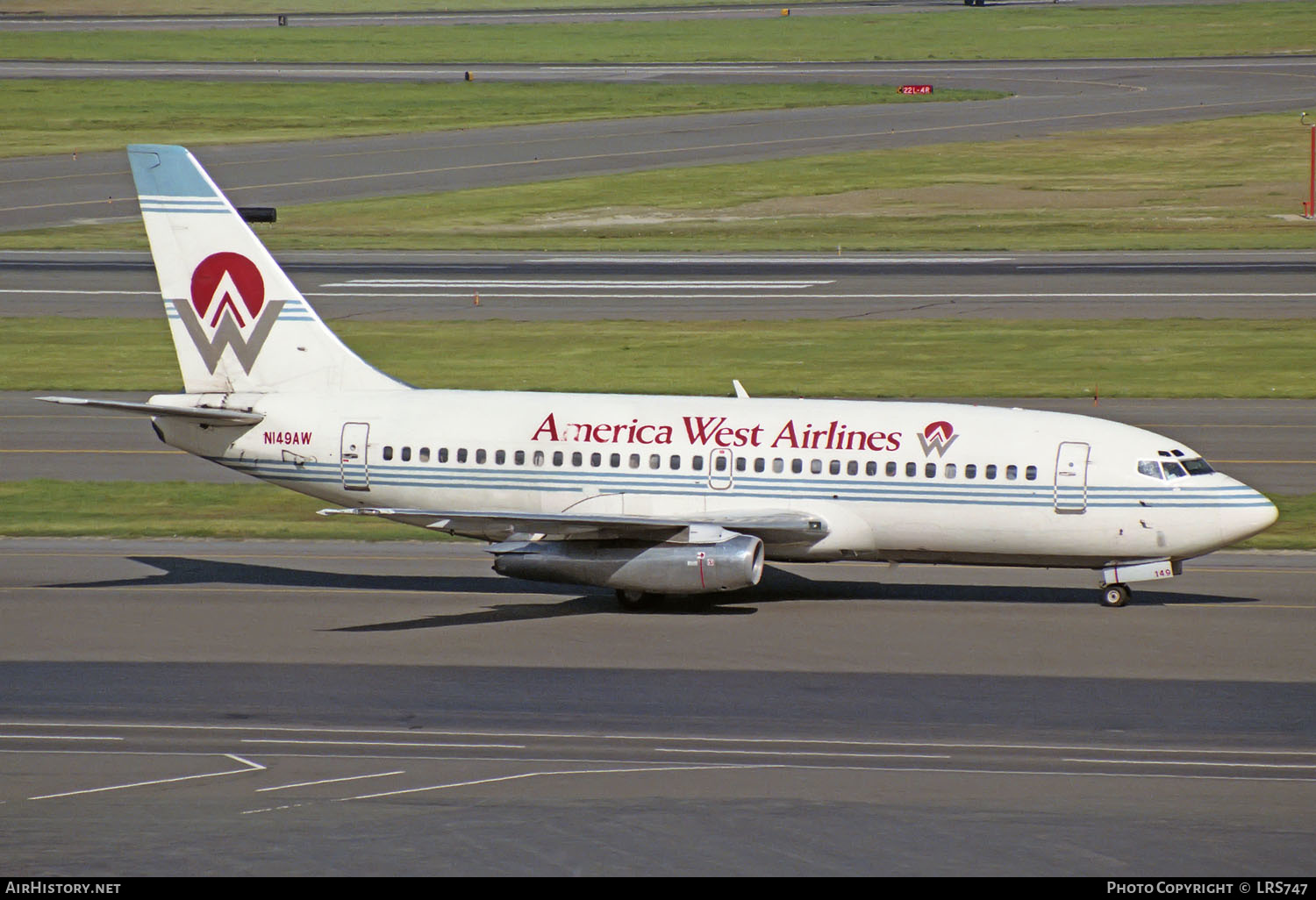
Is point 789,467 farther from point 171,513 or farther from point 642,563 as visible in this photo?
point 171,513

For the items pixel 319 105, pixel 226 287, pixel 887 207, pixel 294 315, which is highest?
pixel 319 105

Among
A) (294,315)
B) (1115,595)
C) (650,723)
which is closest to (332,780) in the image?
(650,723)

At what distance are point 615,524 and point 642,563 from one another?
941mm

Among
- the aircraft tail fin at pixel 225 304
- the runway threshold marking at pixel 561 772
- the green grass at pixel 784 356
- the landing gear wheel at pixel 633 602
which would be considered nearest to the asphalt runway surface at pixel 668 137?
the green grass at pixel 784 356

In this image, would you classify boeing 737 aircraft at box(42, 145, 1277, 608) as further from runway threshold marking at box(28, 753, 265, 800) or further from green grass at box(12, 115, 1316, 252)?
green grass at box(12, 115, 1316, 252)

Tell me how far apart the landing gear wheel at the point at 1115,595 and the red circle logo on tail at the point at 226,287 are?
58.8 feet

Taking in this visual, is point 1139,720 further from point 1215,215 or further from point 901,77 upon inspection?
point 901,77

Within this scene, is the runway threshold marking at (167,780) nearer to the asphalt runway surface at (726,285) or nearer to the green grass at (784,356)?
the green grass at (784,356)

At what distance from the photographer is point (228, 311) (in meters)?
38.4

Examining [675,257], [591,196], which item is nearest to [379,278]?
[675,257]

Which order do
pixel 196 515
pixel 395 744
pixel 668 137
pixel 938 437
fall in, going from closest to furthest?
pixel 395 744
pixel 938 437
pixel 196 515
pixel 668 137

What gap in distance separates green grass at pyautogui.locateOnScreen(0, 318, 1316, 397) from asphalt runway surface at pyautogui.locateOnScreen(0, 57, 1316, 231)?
36189 millimetres

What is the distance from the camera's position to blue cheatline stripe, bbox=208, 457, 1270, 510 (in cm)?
3388

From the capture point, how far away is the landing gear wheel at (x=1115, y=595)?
34.8m
